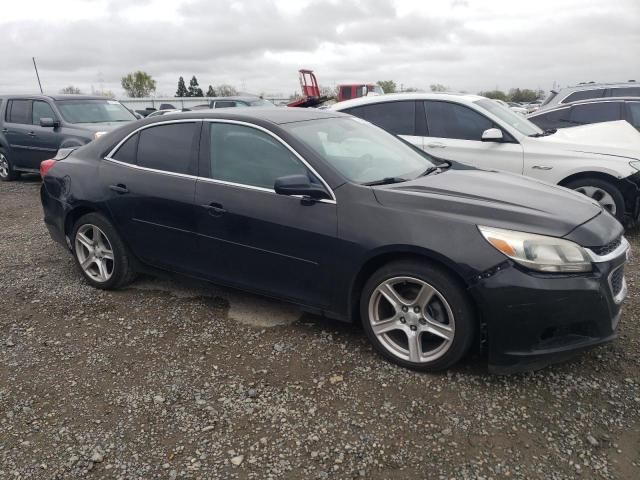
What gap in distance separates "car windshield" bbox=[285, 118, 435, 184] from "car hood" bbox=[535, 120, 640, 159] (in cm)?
261

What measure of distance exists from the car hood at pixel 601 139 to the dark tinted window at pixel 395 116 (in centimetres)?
154

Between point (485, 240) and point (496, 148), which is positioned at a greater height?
point (496, 148)

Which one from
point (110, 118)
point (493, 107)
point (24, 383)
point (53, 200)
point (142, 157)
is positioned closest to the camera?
point (24, 383)

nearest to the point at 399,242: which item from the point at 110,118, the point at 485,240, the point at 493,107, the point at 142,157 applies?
the point at 485,240

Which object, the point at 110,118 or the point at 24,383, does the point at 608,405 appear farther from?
the point at 110,118

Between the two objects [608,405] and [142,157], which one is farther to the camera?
[142,157]

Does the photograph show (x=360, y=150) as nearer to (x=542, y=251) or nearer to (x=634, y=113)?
(x=542, y=251)

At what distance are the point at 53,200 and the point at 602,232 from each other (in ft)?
14.2

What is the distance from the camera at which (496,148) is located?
5941mm

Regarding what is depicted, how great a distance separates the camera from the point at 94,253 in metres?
4.35

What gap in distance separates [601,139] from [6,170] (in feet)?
34.5

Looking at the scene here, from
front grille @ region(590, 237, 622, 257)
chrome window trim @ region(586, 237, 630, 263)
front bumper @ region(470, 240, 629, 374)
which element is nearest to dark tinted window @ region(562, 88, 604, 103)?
chrome window trim @ region(586, 237, 630, 263)

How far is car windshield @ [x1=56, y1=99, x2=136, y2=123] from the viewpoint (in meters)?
9.31

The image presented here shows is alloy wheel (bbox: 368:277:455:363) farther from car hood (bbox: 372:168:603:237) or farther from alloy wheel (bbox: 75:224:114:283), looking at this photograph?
alloy wheel (bbox: 75:224:114:283)
